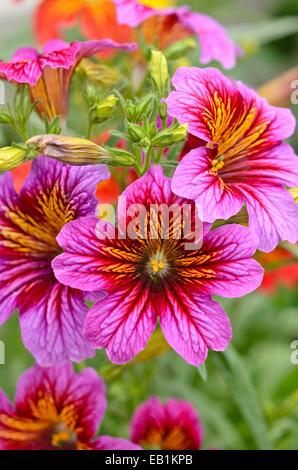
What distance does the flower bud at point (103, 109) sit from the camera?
85cm

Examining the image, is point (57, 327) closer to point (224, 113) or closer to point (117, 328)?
point (117, 328)

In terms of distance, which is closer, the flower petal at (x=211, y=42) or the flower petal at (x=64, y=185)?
the flower petal at (x=64, y=185)

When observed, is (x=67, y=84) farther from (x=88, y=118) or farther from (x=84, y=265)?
(x=84, y=265)

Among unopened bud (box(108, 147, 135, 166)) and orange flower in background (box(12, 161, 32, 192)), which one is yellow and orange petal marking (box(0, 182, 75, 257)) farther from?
orange flower in background (box(12, 161, 32, 192))

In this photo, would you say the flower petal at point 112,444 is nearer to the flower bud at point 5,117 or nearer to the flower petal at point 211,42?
the flower bud at point 5,117

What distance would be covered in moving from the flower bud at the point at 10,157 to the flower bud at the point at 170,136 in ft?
0.45

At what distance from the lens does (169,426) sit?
103cm

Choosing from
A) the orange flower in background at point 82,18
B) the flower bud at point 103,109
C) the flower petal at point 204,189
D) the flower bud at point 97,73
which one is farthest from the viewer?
the orange flower in background at point 82,18

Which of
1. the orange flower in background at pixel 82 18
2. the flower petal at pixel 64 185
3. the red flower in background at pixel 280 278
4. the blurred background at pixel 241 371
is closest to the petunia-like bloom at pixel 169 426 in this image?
the blurred background at pixel 241 371

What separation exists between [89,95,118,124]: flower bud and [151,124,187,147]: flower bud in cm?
8

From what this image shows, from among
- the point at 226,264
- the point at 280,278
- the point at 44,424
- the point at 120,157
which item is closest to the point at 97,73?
the point at 120,157

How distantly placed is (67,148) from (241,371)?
36 centimetres

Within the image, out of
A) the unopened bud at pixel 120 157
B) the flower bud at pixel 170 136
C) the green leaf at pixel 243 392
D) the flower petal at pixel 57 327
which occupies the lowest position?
the green leaf at pixel 243 392

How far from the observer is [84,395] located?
910 mm
